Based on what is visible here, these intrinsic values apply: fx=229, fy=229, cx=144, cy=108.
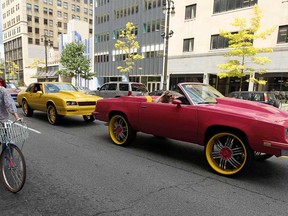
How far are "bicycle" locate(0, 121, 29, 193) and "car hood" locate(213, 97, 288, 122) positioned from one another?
3457 millimetres

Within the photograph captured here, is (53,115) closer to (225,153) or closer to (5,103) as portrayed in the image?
(5,103)

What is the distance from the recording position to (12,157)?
3572mm

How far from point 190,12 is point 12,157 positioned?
29709 millimetres

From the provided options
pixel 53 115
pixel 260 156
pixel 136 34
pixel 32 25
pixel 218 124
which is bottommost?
pixel 260 156

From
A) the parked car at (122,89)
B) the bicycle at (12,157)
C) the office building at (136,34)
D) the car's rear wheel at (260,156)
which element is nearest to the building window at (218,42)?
the office building at (136,34)

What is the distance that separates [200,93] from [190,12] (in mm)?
27034

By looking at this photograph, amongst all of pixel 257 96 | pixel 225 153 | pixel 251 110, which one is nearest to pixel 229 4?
pixel 257 96

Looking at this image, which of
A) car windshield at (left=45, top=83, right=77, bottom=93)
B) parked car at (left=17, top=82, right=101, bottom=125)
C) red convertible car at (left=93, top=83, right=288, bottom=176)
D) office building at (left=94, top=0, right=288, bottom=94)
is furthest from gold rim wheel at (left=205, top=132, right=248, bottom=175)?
office building at (left=94, top=0, right=288, bottom=94)

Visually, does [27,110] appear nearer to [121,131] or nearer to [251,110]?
[121,131]

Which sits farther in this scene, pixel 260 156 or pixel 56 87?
pixel 56 87

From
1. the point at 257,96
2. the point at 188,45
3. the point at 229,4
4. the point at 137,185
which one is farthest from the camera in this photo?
the point at 188,45

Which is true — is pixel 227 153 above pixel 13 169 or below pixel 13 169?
above

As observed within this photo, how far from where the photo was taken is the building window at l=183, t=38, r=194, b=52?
28.8 m

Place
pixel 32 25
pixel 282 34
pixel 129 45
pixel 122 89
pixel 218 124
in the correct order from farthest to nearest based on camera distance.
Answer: pixel 32 25 → pixel 129 45 → pixel 282 34 → pixel 122 89 → pixel 218 124
